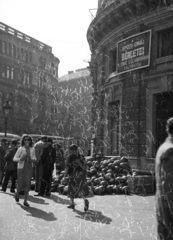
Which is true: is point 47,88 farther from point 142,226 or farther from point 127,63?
point 142,226

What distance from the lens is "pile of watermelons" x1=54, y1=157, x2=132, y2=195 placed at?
11.9m

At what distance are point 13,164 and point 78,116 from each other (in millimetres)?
48960

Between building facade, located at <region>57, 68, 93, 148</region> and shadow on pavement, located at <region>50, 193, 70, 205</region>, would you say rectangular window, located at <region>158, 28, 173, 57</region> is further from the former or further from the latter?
building facade, located at <region>57, 68, 93, 148</region>

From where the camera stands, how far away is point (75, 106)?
61.6 meters

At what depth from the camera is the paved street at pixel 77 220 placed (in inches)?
243

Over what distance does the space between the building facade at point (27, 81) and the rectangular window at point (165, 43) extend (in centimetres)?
3072

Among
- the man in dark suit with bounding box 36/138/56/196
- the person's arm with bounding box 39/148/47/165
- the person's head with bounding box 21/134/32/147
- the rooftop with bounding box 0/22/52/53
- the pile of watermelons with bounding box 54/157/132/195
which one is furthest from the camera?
the rooftop with bounding box 0/22/52/53

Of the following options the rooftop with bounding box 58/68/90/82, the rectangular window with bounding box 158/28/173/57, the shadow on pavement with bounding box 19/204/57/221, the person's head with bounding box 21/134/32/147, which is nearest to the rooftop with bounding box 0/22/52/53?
the rooftop with bounding box 58/68/90/82

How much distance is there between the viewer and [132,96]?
1661 cm

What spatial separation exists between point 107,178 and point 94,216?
5.11 meters

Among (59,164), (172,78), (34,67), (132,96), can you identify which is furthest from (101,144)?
(34,67)

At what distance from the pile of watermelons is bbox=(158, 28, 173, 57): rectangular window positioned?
15.3ft

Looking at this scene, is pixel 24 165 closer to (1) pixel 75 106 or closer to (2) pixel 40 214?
(2) pixel 40 214

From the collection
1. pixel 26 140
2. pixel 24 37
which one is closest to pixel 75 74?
pixel 24 37
